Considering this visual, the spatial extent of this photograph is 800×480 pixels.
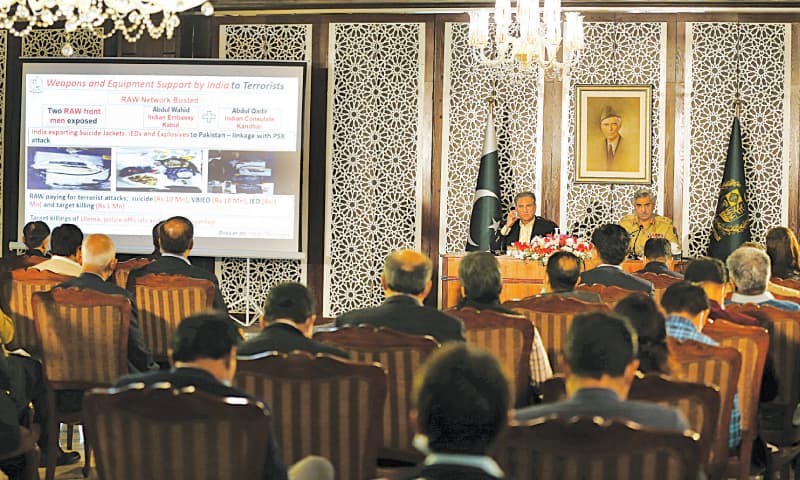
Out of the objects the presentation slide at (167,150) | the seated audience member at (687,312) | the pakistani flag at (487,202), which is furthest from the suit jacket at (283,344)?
the presentation slide at (167,150)

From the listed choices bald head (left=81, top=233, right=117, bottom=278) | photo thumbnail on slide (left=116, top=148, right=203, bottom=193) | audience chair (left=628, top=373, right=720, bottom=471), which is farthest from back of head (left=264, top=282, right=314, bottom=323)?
photo thumbnail on slide (left=116, top=148, right=203, bottom=193)

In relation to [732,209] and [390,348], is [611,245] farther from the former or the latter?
[732,209]

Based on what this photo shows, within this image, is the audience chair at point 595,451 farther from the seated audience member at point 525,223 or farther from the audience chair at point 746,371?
the seated audience member at point 525,223

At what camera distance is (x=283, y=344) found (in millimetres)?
3027

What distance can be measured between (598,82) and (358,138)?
219cm

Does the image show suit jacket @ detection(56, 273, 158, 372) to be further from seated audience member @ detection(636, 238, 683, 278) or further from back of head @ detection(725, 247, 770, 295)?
seated audience member @ detection(636, 238, 683, 278)

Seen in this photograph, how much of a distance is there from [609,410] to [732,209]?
269 inches

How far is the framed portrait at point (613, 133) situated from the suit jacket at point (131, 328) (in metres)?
5.24

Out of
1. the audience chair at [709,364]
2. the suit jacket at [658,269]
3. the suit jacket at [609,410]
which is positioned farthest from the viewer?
the suit jacket at [658,269]

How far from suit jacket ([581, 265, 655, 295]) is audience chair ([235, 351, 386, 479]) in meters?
2.55

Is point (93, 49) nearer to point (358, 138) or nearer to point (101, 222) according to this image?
point (101, 222)

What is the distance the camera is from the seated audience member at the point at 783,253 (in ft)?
17.0

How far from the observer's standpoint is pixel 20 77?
9.38m

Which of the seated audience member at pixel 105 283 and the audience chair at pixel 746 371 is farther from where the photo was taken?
the seated audience member at pixel 105 283
